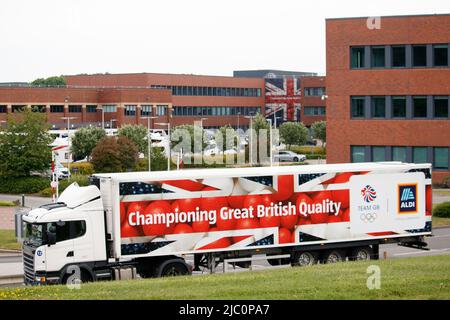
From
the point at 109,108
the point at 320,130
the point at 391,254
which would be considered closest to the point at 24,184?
the point at 391,254

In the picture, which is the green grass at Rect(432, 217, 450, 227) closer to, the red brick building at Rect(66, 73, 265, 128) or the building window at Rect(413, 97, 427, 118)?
the building window at Rect(413, 97, 427, 118)

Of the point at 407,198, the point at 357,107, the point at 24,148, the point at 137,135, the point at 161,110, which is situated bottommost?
the point at 407,198

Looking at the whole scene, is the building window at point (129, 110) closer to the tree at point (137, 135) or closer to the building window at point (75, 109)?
the building window at point (75, 109)

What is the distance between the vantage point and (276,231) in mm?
26828

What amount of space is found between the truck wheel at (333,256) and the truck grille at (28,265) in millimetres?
9291

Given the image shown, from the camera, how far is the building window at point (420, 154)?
6100cm

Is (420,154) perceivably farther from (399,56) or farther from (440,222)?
(440,222)

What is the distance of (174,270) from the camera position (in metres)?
25.8

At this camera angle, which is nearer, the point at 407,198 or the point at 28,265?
the point at 28,265

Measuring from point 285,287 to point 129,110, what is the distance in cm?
9192

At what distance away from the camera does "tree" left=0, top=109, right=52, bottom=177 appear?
66875 millimetres

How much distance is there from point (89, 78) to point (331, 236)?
105m
